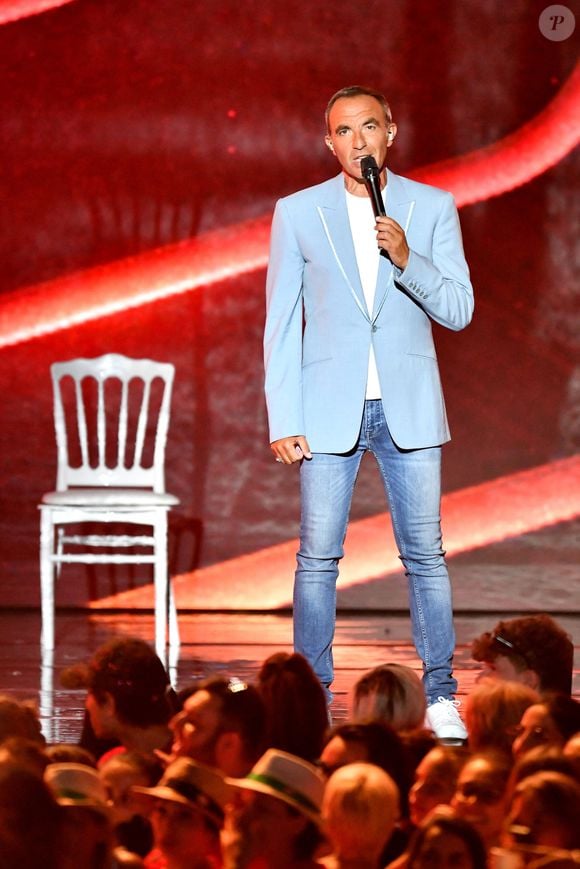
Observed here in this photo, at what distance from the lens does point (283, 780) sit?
1.30 m

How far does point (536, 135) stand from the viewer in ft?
14.9

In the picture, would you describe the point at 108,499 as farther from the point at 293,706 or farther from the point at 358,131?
the point at 293,706

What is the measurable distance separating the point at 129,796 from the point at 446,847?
0.40m

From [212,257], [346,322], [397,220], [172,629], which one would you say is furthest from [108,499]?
[397,220]

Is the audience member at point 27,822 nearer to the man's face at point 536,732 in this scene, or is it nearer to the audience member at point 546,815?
the audience member at point 546,815

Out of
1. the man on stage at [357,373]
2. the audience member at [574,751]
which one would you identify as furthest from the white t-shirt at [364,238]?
the audience member at [574,751]

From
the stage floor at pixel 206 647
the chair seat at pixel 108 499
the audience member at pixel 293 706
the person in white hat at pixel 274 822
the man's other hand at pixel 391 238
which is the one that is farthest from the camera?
the chair seat at pixel 108 499

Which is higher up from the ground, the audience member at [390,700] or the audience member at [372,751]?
the audience member at [390,700]

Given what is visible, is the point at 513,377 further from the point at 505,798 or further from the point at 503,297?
the point at 505,798

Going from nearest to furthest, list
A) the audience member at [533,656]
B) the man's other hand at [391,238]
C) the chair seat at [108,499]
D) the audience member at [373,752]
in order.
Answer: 1. the audience member at [373,752]
2. the audience member at [533,656]
3. the man's other hand at [391,238]
4. the chair seat at [108,499]

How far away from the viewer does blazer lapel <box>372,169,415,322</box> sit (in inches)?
98.2

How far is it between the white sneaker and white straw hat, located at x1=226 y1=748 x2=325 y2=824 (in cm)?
98

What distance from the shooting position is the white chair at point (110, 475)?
3676 mm

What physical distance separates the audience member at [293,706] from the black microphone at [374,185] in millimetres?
798
